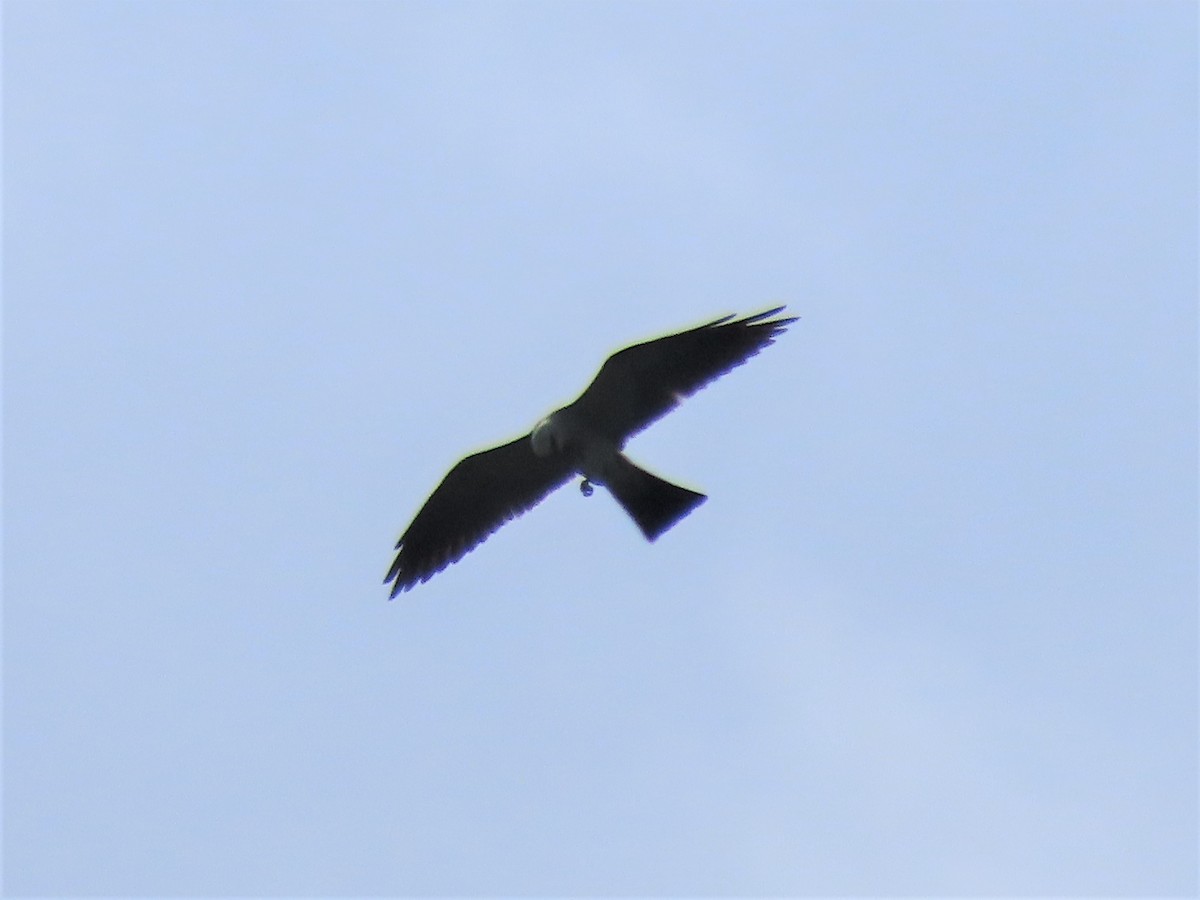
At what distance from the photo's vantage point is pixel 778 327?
12.2m

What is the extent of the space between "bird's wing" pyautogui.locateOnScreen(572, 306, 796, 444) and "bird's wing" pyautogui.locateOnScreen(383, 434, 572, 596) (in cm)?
99

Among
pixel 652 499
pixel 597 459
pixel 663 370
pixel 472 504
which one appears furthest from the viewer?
pixel 472 504

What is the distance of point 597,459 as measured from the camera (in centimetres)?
1294

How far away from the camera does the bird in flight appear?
12.3 metres

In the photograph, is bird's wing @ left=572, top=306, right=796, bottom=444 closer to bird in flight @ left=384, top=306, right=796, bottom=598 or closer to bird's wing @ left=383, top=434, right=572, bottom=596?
bird in flight @ left=384, top=306, right=796, bottom=598

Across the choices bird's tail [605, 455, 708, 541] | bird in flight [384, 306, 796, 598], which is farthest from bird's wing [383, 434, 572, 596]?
bird's tail [605, 455, 708, 541]

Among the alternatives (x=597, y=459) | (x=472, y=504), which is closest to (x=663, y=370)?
(x=597, y=459)

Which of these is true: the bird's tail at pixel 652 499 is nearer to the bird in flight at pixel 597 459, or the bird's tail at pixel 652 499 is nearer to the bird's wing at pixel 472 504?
the bird in flight at pixel 597 459

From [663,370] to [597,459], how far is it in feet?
3.10

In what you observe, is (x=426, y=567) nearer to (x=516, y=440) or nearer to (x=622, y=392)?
(x=516, y=440)

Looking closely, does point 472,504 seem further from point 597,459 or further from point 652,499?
point 652,499

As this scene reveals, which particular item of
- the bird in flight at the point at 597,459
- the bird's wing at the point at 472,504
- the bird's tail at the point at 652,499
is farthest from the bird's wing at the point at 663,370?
the bird's wing at the point at 472,504

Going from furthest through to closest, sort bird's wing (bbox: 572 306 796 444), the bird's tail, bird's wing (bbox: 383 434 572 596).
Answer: bird's wing (bbox: 383 434 572 596)
the bird's tail
bird's wing (bbox: 572 306 796 444)

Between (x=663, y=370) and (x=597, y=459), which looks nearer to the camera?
(x=663, y=370)
